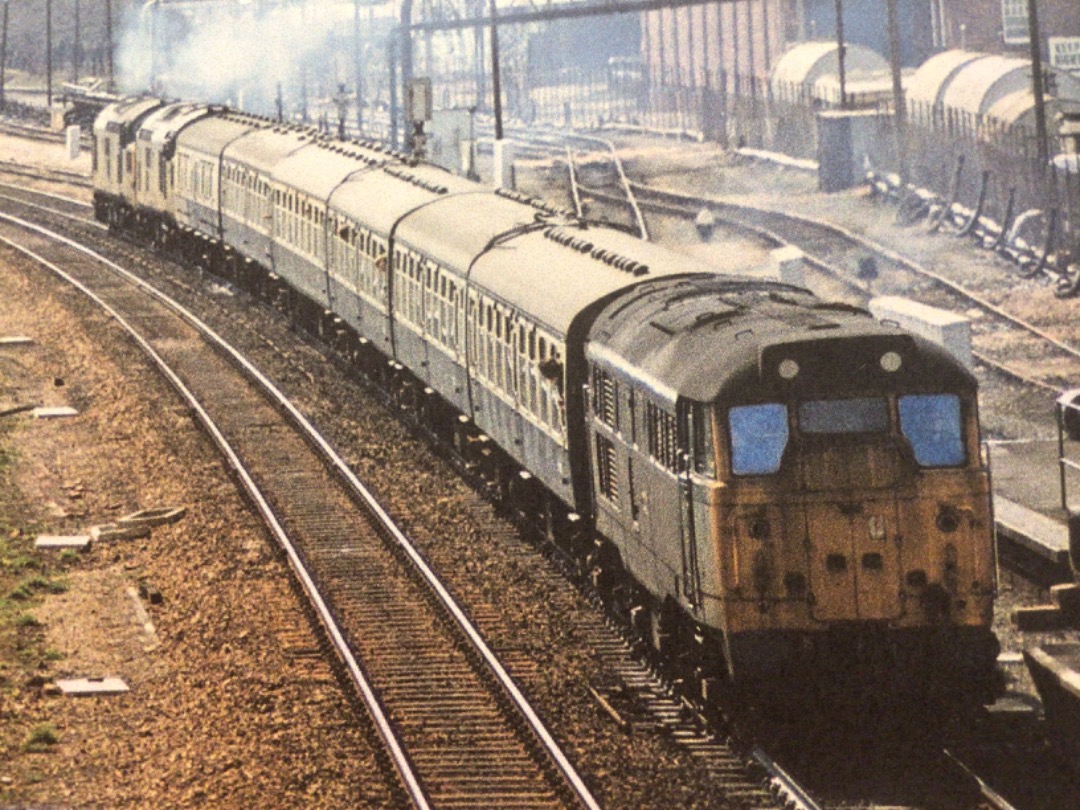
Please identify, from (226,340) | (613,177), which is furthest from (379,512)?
(613,177)

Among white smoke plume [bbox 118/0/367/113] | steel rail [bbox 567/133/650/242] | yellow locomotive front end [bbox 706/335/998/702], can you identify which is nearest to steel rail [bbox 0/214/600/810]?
yellow locomotive front end [bbox 706/335/998/702]

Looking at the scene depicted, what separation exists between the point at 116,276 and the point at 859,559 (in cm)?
3417

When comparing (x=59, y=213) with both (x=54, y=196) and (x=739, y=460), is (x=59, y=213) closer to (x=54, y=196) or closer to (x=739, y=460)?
(x=54, y=196)

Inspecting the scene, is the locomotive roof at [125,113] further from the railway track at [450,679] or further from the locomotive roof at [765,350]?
the locomotive roof at [765,350]

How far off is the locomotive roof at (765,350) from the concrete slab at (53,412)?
1597cm

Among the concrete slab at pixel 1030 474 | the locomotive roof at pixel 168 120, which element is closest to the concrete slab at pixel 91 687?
the concrete slab at pixel 1030 474

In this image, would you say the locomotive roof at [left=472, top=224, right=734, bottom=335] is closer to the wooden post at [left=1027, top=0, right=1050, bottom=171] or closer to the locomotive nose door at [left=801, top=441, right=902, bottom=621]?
the locomotive nose door at [left=801, top=441, right=902, bottom=621]

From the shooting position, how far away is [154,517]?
23.5 meters

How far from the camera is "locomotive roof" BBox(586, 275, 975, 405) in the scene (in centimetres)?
1399

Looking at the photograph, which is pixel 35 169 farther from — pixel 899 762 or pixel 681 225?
pixel 899 762

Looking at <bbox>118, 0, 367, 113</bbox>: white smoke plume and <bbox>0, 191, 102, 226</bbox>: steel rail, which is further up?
<bbox>118, 0, 367, 113</bbox>: white smoke plume

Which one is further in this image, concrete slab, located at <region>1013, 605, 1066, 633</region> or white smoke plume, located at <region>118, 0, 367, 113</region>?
white smoke plume, located at <region>118, 0, 367, 113</region>

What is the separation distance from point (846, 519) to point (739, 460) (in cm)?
87

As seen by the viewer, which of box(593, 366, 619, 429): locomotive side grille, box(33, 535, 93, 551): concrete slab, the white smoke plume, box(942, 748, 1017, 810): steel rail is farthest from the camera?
the white smoke plume
